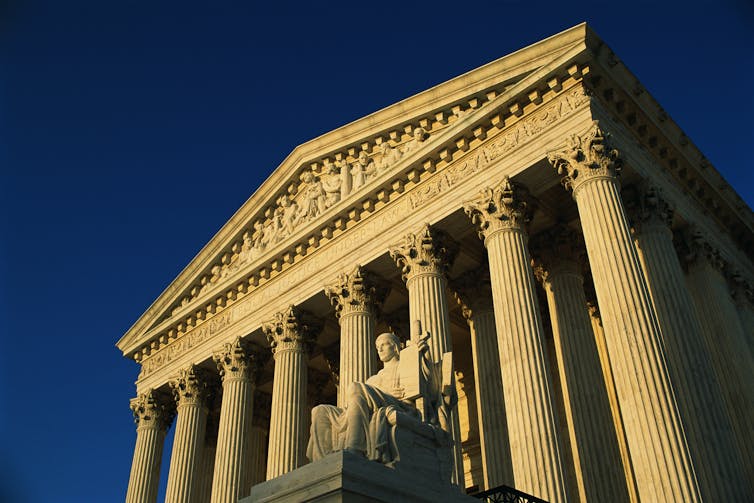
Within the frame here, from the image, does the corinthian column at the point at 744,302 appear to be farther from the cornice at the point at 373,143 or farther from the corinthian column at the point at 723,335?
the cornice at the point at 373,143

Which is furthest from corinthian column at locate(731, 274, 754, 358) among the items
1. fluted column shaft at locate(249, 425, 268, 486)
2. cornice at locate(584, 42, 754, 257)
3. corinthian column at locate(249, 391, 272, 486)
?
fluted column shaft at locate(249, 425, 268, 486)

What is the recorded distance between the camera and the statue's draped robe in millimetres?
9148

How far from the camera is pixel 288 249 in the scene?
24500mm

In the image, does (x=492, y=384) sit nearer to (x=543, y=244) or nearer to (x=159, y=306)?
(x=543, y=244)

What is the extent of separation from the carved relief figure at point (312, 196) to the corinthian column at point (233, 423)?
5319mm

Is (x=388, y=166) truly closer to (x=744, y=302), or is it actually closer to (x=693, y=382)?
(x=693, y=382)

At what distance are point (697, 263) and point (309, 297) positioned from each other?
12040 mm

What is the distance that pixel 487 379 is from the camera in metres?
19.6

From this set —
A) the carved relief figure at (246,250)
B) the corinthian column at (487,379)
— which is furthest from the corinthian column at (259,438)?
the corinthian column at (487,379)

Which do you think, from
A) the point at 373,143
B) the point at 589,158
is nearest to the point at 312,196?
the point at 373,143

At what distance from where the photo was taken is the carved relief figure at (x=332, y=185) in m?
24.5

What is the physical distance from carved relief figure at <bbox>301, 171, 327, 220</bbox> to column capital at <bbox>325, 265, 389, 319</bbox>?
3.57 metres

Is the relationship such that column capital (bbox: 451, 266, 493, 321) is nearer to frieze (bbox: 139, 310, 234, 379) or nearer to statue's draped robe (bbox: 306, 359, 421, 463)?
frieze (bbox: 139, 310, 234, 379)

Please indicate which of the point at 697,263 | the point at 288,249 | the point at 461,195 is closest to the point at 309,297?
the point at 288,249
